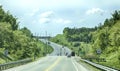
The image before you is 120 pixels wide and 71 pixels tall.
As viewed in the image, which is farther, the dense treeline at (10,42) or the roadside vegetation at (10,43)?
the dense treeline at (10,42)

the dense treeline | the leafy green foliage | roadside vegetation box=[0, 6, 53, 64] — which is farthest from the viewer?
the leafy green foliage

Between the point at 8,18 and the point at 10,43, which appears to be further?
the point at 8,18

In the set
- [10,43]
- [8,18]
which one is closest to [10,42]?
[10,43]

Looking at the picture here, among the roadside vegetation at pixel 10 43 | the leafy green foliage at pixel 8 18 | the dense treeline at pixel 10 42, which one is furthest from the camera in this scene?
the leafy green foliage at pixel 8 18

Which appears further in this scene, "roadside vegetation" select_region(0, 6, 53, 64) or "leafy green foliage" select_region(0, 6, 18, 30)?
"leafy green foliage" select_region(0, 6, 18, 30)

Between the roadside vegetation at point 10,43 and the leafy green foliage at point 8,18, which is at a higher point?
the leafy green foliage at point 8,18

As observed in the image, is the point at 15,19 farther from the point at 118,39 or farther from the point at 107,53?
the point at 118,39

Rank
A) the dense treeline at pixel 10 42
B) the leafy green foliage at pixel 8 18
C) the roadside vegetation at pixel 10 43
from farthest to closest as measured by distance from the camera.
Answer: the leafy green foliage at pixel 8 18, the dense treeline at pixel 10 42, the roadside vegetation at pixel 10 43

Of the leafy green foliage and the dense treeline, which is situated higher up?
the leafy green foliage

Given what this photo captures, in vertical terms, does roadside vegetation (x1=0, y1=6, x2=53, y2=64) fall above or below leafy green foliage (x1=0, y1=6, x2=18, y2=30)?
below

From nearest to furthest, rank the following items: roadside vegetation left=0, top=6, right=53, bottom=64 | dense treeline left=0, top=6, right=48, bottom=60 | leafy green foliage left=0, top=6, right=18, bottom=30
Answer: roadside vegetation left=0, top=6, right=53, bottom=64, dense treeline left=0, top=6, right=48, bottom=60, leafy green foliage left=0, top=6, right=18, bottom=30

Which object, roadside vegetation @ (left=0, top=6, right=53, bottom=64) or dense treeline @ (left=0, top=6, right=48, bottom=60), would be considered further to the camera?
dense treeline @ (left=0, top=6, right=48, bottom=60)

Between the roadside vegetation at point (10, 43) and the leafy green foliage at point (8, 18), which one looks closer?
the roadside vegetation at point (10, 43)

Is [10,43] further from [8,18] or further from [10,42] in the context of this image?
[8,18]
